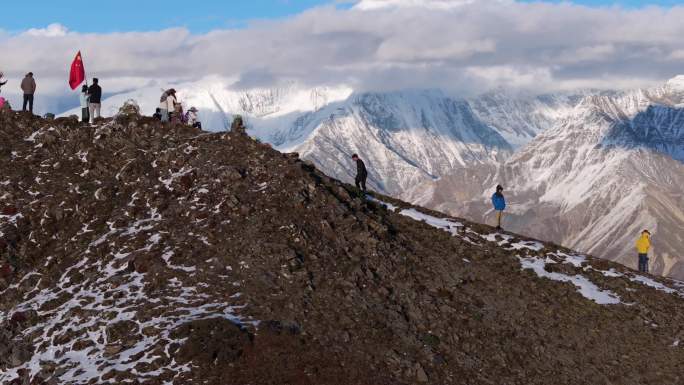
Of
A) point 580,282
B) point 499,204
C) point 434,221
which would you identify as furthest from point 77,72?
point 580,282

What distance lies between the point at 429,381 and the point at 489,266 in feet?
43.6

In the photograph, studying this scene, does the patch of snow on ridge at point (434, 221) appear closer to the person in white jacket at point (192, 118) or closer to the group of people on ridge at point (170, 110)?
the group of people on ridge at point (170, 110)

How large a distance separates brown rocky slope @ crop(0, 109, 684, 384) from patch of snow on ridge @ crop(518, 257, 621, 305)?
132mm

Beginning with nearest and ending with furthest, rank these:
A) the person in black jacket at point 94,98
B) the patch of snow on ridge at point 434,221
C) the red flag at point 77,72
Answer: the patch of snow on ridge at point 434,221 → the person in black jacket at point 94,98 → the red flag at point 77,72

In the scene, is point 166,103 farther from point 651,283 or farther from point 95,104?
point 651,283

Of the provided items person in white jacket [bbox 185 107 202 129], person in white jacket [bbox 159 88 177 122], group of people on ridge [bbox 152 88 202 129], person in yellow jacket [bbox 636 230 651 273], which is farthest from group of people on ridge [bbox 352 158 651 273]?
person in white jacket [bbox 159 88 177 122]

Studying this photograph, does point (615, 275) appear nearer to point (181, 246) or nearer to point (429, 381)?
point (429, 381)

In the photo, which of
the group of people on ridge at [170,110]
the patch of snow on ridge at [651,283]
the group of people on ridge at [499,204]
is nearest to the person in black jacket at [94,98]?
the group of people on ridge at [170,110]

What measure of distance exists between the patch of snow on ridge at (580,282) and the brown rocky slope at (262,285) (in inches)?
5.2

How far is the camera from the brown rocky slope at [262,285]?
117 ft

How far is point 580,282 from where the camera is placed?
1880 inches

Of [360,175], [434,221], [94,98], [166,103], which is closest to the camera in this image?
[434,221]

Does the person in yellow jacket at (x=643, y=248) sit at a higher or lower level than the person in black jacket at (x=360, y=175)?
lower

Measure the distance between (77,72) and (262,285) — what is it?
2712 cm
